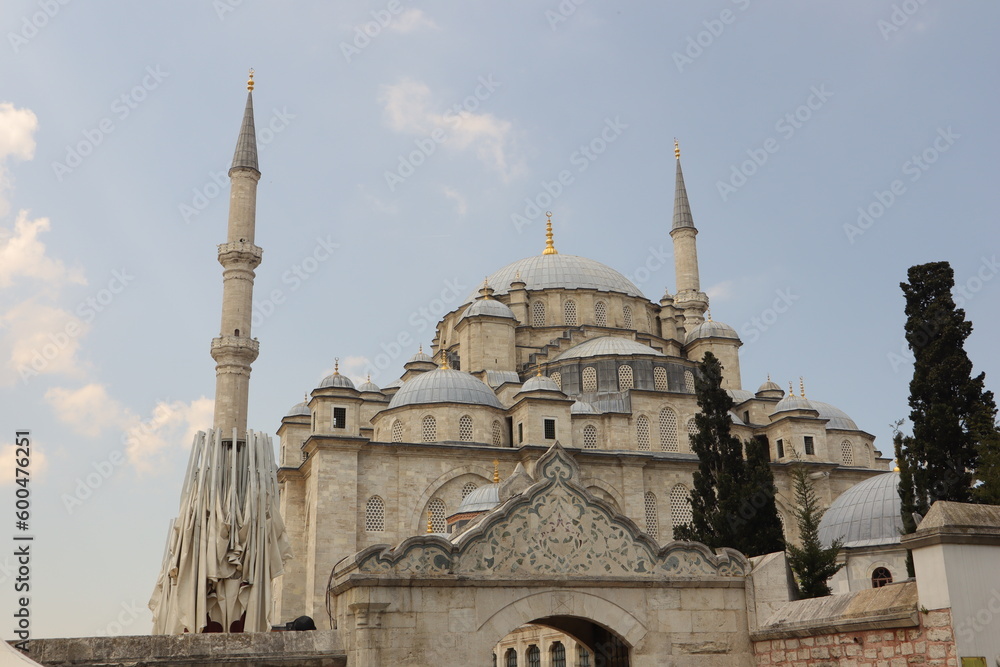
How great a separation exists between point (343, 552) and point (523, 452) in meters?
5.73

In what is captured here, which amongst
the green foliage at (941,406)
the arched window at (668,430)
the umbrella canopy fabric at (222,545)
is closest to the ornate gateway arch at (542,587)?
the umbrella canopy fabric at (222,545)

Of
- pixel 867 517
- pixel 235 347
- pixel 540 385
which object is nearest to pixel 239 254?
pixel 235 347

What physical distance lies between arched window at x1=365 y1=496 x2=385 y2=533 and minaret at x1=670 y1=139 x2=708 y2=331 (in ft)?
54.2

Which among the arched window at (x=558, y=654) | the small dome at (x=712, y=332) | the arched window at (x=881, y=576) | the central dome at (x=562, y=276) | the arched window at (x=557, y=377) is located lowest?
the arched window at (x=558, y=654)

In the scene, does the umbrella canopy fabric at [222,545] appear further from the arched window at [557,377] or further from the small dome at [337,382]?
the arched window at [557,377]

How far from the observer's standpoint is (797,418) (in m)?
29.2

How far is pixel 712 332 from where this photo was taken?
3328 centimetres

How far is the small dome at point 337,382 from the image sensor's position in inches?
1040

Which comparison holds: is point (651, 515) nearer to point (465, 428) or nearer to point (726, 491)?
point (465, 428)

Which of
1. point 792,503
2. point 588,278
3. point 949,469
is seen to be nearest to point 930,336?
point 949,469

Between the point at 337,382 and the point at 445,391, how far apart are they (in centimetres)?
311

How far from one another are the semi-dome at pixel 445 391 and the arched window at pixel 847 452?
479 inches

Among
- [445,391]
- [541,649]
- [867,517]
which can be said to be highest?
[445,391]

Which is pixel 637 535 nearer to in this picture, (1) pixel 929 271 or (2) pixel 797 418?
(1) pixel 929 271
